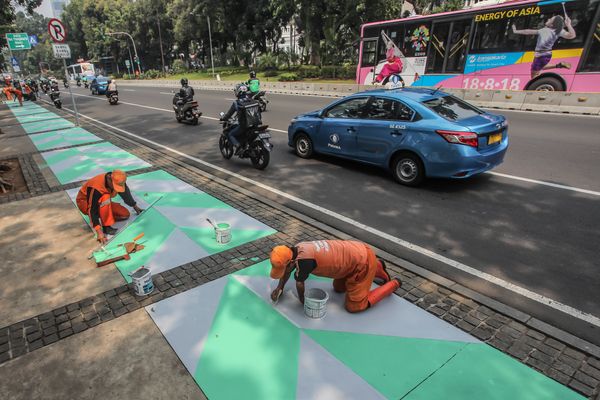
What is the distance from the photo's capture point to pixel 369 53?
65.8 feet

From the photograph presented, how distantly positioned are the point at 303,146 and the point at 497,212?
14.9 ft

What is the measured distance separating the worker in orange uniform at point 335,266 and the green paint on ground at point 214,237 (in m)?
1.36

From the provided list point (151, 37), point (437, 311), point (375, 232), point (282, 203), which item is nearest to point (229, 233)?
point (282, 203)

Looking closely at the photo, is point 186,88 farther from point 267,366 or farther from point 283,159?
point 267,366

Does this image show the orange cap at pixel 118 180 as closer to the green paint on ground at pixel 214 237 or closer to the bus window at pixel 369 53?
the green paint on ground at pixel 214 237

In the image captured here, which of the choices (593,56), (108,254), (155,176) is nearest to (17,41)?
(155,176)

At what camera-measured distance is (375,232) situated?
5.05 m

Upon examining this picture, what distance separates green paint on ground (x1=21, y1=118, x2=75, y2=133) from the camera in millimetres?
13734

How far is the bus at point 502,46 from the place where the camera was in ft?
42.8

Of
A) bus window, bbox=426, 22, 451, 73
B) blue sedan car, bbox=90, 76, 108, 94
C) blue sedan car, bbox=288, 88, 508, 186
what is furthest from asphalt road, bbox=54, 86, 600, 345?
blue sedan car, bbox=90, 76, 108, 94

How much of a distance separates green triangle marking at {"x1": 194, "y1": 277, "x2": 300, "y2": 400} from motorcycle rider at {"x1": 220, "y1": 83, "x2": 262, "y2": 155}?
4.92m

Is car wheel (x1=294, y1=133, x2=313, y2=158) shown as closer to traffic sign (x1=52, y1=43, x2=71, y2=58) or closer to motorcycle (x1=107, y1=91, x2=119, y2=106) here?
traffic sign (x1=52, y1=43, x2=71, y2=58)

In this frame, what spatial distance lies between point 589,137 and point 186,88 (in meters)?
13.2

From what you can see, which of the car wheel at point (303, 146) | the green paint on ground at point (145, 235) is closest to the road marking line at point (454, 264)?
the car wheel at point (303, 146)
